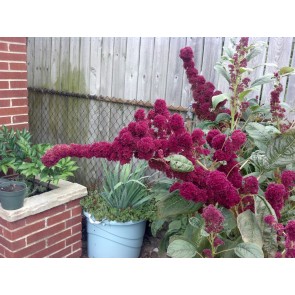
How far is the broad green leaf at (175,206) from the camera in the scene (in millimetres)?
1278

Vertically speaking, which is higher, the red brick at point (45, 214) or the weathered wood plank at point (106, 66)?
the weathered wood plank at point (106, 66)

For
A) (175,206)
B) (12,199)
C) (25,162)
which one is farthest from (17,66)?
(175,206)

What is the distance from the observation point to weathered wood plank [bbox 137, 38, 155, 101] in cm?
283

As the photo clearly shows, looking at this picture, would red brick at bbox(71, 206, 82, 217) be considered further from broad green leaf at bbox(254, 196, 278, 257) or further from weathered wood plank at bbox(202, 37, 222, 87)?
broad green leaf at bbox(254, 196, 278, 257)

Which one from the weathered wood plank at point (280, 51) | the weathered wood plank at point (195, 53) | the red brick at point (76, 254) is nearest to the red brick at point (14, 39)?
the weathered wood plank at point (195, 53)

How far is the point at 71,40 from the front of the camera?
132 inches

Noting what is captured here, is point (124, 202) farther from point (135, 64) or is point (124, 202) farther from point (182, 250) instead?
point (182, 250)

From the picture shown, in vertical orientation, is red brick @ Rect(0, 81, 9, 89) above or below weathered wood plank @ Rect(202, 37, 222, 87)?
below

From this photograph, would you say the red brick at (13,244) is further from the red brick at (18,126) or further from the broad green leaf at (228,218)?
the broad green leaf at (228,218)

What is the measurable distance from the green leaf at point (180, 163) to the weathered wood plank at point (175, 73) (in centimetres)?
174

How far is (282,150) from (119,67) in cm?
210

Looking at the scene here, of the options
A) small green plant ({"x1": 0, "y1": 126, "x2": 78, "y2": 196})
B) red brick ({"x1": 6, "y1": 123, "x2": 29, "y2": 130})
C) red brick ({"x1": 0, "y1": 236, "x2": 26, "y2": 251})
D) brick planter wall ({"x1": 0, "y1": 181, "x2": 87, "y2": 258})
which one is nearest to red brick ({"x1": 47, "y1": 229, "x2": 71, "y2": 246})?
brick planter wall ({"x1": 0, "y1": 181, "x2": 87, "y2": 258})

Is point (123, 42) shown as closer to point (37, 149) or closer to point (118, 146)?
point (37, 149)

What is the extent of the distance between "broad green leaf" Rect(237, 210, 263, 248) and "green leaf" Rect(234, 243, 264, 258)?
0.02 m
